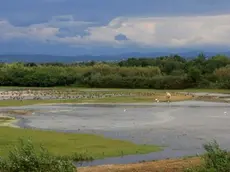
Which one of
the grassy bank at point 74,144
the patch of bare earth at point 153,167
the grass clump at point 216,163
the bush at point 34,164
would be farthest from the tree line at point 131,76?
the bush at point 34,164

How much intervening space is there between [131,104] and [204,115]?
1606cm

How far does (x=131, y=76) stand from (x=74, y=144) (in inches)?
3169

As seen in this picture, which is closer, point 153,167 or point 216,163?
point 216,163

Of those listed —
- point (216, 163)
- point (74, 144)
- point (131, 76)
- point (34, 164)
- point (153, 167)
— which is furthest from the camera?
point (131, 76)

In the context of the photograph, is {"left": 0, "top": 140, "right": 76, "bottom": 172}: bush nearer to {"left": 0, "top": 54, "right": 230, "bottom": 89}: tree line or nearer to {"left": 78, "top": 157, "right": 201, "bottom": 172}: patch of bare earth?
{"left": 78, "top": 157, "right": 201, "bottom": 172}: patch of bare earth

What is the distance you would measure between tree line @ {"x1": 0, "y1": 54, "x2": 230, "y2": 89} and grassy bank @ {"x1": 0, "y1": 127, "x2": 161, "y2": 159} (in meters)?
65.1

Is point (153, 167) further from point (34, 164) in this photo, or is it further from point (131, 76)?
point (131, 76)

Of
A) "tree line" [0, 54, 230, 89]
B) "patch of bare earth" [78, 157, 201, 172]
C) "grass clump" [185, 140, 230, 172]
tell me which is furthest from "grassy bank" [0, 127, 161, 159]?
"tree line" [0, 54, 230, 89]

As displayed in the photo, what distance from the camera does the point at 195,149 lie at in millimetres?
29828

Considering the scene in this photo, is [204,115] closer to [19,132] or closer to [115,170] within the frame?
[19,132]

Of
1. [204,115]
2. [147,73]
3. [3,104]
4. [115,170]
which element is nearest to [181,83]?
[147,73]

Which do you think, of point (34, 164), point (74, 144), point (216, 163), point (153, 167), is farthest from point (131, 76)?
point (34, 164)

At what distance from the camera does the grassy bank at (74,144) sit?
2869 centimetres

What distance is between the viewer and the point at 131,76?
365 feet
